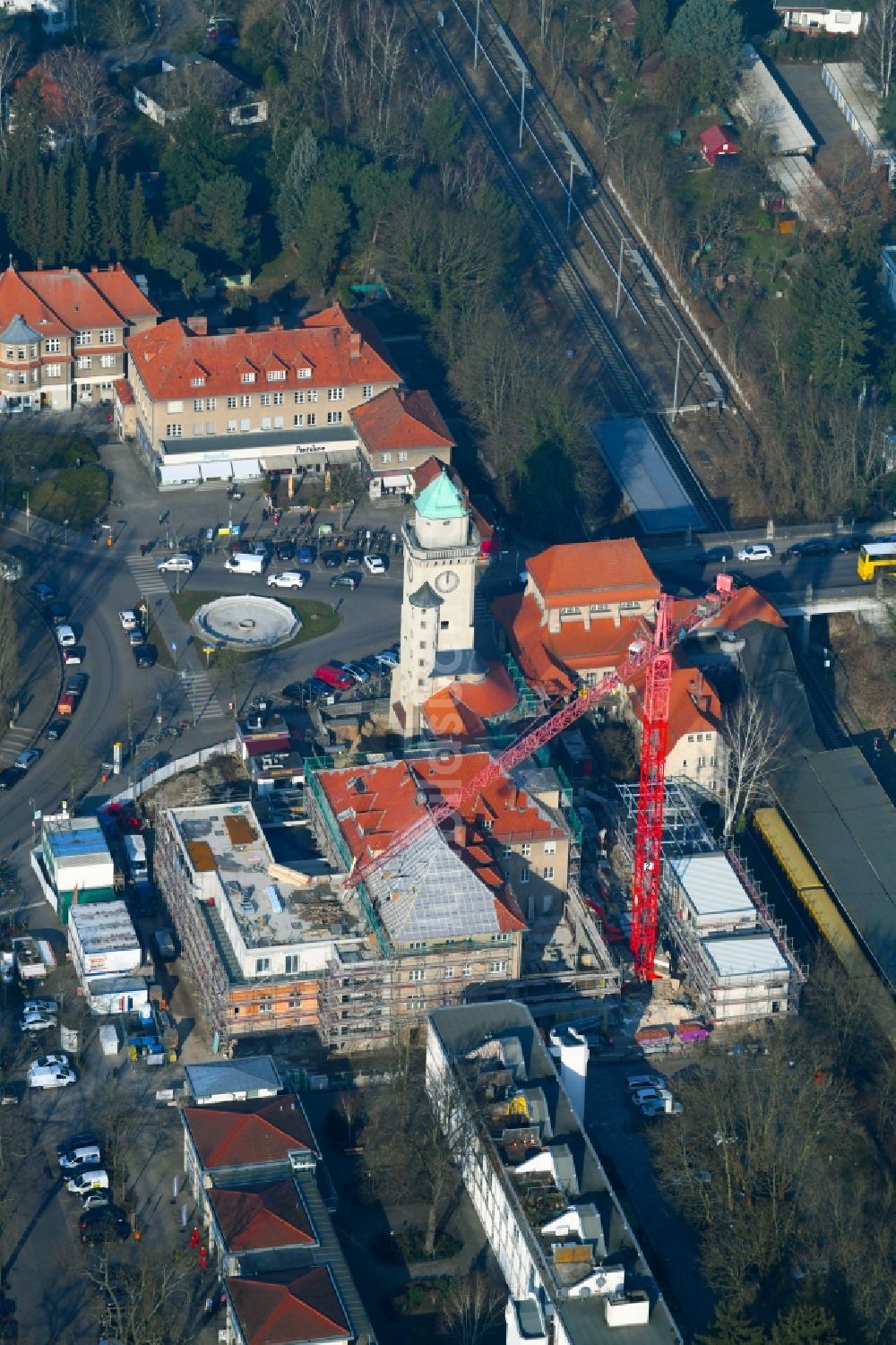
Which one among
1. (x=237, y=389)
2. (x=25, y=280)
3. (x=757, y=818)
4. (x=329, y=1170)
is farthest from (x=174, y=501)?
(x=329, y=1170)

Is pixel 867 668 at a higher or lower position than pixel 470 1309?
higher

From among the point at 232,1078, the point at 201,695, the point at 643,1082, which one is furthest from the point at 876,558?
the point at 232,1078

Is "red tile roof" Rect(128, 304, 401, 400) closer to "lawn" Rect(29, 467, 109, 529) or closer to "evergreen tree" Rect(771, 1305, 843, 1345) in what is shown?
"lawn" Rect(29, 467, 109, 529)

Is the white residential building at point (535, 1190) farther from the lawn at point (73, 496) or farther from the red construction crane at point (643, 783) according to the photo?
the lawn at point (73, 496)

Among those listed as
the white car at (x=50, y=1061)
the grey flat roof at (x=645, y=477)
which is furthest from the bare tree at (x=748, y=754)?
the white car at (x=50, y=1061)

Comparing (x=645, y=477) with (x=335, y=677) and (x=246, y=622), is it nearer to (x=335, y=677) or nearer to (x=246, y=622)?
(x=246, y=622)

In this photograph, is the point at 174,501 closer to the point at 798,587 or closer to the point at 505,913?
the point at 798,587
